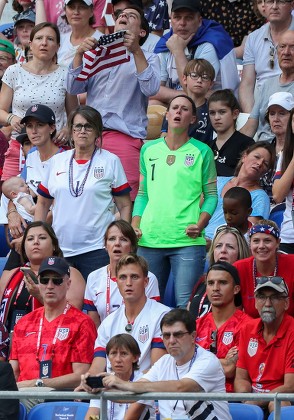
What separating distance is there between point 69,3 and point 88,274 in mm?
3094

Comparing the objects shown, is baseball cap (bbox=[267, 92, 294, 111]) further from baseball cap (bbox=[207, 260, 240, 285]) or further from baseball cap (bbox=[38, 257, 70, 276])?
baseball cap (bbox=[38, 257, 70, 276])

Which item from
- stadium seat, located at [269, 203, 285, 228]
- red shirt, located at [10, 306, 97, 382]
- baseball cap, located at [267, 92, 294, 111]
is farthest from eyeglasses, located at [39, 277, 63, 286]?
baseball cap, located at [267, 92, 294, 111]

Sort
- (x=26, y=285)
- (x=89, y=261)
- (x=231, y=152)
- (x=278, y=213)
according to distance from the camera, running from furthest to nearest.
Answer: (x=231, y=152) → (x=278, y=213) → (x=89, y=261) → (x=26, y=285)

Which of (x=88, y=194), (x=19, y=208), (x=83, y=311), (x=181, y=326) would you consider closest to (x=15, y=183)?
(x=19, y=208)

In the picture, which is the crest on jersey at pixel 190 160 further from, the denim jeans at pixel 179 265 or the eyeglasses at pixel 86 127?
the eyeglasses at pixel 86 127

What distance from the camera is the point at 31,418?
807 centimetres

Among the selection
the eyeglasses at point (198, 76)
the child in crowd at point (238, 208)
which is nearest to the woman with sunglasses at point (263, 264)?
the child in crowd at point (238, 208)

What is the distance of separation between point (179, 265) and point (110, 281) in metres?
0.59

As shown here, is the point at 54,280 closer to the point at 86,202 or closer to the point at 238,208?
the point at 86,202

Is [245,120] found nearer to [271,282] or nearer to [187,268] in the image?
[187,268]

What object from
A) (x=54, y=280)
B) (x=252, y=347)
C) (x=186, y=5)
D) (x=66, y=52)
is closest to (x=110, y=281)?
(x=54, y=280)

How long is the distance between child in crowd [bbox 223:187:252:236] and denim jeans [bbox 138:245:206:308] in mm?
313

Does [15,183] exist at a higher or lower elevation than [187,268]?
higher

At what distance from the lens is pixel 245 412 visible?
7805mm
